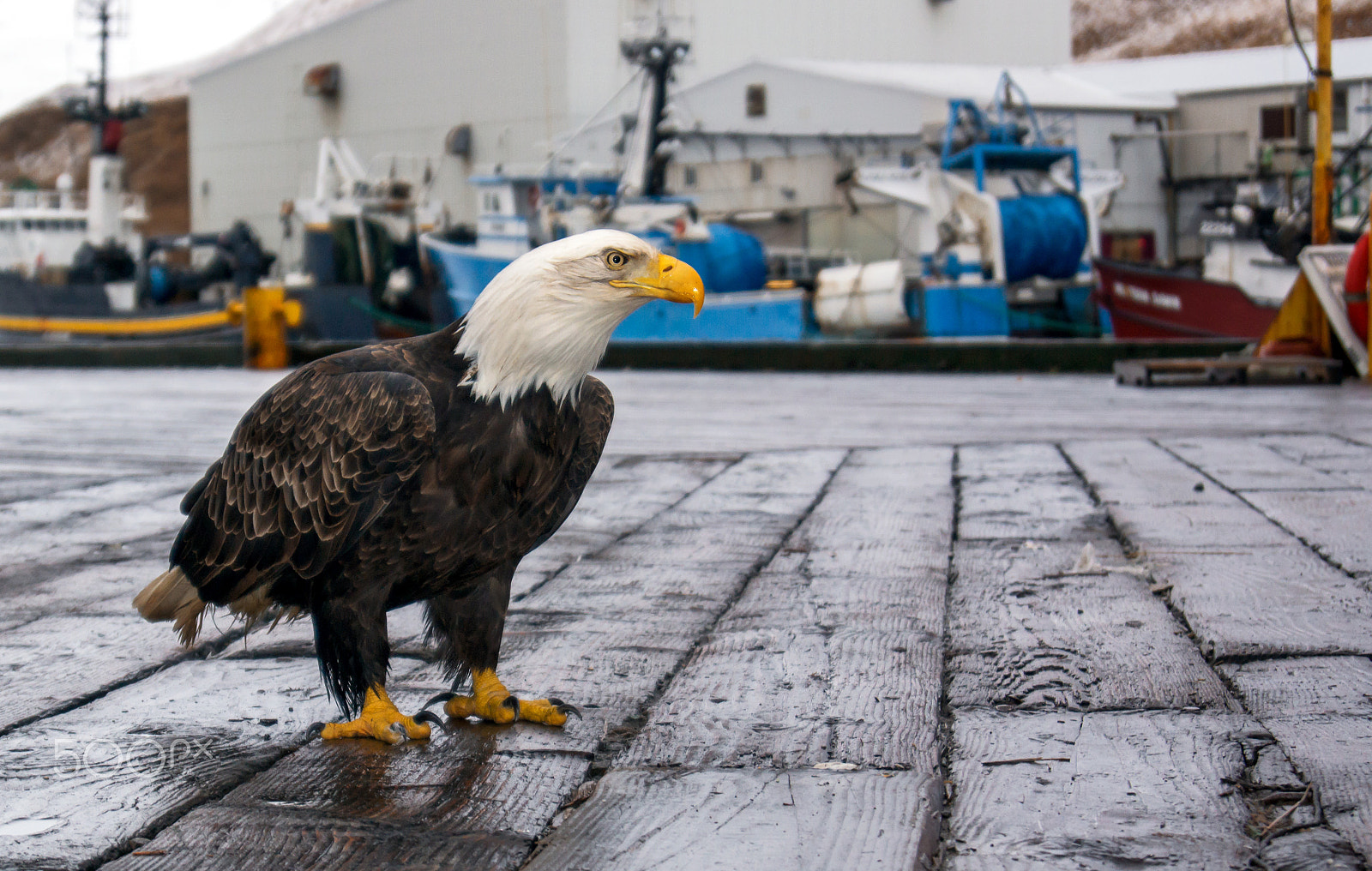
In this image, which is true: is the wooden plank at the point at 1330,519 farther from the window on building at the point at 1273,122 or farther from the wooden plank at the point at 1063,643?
the window on building at the point at 1273,122

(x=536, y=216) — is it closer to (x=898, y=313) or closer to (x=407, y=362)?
(x=898, y=313)

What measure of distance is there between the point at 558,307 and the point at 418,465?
0.32 m

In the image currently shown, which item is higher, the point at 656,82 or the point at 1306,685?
the point at 656,82

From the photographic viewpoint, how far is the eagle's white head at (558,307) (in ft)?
6.61

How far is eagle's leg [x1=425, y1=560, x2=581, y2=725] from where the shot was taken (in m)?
2.17

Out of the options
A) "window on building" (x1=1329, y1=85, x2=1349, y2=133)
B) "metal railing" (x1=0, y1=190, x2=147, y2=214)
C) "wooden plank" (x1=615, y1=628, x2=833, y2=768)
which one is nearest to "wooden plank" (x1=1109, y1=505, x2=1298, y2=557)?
"wooden plank" (x1=615, y1=628, x2=833, y2=768)

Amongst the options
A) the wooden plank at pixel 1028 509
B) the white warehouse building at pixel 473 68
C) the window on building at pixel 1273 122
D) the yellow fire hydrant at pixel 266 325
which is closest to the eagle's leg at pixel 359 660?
the wooden plank at pixel 1028 509

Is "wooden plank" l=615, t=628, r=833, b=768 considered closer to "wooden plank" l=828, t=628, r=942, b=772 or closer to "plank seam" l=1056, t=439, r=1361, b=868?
"wooden plank" l=828, t=628, r=942, b=772

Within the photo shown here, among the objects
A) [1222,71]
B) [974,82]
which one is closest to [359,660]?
[974,82]

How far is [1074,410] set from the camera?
26.2 feet

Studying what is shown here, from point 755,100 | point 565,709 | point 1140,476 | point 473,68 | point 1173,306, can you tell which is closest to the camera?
point 565,709

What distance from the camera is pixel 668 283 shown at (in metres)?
2.06

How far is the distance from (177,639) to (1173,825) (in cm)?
196

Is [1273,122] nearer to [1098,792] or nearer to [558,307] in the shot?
[558,307]
